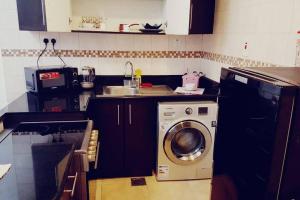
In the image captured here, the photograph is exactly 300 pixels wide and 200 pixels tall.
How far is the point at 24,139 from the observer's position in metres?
1.66

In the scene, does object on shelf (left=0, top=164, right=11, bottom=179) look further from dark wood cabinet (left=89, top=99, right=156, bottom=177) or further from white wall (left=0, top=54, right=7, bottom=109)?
white wall (left=0, top=54, right=7, bottom=109)

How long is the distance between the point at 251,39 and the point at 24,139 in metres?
1.84

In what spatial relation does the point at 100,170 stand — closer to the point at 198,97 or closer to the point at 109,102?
the point at 109,102

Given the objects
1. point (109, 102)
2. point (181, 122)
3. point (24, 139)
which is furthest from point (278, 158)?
point (109, 102)

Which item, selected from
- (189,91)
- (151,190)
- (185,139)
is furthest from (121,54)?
(151,190)

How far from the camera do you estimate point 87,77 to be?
298 cm

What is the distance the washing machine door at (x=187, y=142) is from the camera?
266 cm

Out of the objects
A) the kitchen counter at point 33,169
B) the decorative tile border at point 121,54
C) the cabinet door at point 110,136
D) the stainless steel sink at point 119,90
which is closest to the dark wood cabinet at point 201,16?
the decorative tile border at point 121,54

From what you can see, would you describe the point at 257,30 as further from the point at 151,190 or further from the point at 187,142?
the point at 151,190

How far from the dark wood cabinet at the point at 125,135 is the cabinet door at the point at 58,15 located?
796 mm

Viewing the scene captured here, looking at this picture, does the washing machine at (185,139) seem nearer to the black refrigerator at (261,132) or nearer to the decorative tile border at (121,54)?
the decorative tile border at (121,54)

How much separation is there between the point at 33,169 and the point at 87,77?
1.82 metres

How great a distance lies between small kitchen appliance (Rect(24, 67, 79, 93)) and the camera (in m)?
2.62

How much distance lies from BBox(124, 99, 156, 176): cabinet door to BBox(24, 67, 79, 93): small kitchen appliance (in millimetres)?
656
